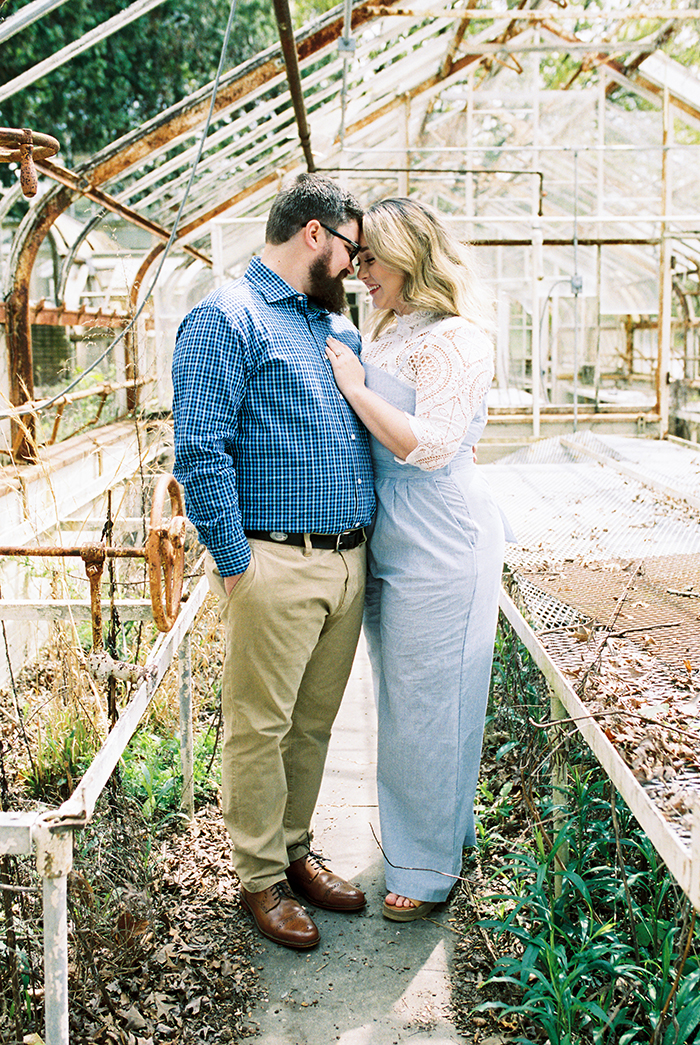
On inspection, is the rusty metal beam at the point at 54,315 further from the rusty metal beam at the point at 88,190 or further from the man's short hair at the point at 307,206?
the man's short hair at the point at 307,206

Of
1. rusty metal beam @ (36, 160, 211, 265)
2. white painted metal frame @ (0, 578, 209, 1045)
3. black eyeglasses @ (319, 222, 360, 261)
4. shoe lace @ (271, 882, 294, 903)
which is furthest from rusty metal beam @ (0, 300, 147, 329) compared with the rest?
white painted metal frame @ (0, 578, 209, 1045)

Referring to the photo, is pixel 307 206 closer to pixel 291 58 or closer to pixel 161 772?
pixel 161 772

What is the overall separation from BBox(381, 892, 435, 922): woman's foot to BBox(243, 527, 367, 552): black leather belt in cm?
93

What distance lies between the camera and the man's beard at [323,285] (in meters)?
2.19

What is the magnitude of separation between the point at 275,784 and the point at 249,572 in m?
0.55

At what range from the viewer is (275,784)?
2.17 metres

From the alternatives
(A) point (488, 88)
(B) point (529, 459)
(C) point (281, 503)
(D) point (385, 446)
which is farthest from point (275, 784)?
(A) point (488, 88)

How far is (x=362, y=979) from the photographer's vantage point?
2096 millimetres

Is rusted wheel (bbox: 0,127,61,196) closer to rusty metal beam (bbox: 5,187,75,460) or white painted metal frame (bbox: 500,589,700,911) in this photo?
white painted metal frame (bbox: 500,589,700,911)

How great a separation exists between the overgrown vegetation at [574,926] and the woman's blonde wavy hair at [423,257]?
1.05m

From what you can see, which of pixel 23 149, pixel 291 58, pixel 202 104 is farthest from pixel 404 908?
pixel 202 104

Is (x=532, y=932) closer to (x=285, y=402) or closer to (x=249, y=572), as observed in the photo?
(x=249, y=572)

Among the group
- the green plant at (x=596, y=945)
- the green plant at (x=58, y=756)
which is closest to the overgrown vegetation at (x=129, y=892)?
the green plant at (x=58, y=756)

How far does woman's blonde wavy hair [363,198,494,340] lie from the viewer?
2197 millimetres
